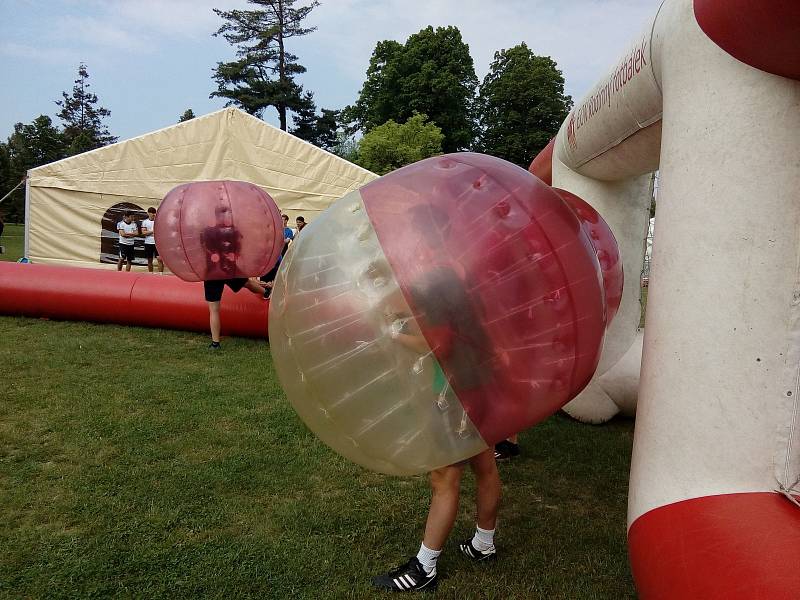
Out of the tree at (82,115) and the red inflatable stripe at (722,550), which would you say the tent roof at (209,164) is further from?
the tree at (82,115)

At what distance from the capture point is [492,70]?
1555 inches

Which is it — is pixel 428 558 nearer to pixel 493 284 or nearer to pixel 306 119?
pixel 493 284

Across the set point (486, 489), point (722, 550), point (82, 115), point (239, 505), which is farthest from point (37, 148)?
point (722, 550)

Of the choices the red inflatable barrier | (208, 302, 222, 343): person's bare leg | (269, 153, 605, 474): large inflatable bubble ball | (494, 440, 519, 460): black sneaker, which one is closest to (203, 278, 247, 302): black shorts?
(208, 302, 222, 343): person's bare leg

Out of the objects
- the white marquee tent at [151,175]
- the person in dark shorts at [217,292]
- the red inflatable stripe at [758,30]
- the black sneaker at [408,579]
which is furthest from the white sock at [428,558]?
the white marquee tent at [151,175]

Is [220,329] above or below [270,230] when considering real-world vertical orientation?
below

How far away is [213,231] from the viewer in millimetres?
5480

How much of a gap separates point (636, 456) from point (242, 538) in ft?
5.87

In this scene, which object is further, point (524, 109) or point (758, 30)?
point (524, 109)

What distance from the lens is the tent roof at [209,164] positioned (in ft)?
38.1

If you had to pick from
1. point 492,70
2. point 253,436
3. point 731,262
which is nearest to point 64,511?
point 253,436

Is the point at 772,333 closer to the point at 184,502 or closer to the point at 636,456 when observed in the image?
the point at 636,456

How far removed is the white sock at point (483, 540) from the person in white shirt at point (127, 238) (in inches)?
405

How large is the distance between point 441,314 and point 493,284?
0.17 m
